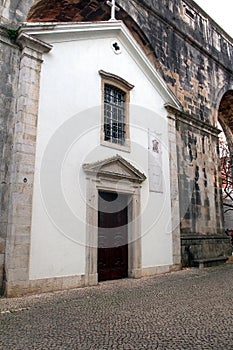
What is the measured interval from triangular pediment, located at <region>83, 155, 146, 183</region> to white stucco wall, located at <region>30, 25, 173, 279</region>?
201mm

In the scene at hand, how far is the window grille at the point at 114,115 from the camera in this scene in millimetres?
8148

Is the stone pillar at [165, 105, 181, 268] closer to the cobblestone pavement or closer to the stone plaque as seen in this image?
the stone plaque

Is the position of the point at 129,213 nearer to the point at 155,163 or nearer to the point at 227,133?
the point at 155,163

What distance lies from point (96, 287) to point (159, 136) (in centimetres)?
507

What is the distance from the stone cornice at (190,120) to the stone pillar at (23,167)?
15.9 ft

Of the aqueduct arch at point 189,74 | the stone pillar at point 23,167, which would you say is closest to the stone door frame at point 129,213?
the stone pillar at point 23,167

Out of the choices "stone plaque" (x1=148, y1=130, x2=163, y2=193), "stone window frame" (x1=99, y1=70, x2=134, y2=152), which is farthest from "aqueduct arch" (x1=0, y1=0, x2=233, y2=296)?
"stone window frame" (x1=99, y1=70, x2=134, y2=152)

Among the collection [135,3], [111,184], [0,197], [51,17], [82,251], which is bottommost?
[82,251]

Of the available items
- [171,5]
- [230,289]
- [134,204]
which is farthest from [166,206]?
[171,5]

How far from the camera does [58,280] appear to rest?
609 centimetres

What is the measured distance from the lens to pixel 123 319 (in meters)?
4.07

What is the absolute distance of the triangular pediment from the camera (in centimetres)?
717

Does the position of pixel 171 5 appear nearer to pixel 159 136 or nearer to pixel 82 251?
pixel 159 136

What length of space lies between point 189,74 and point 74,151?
24.1 ft
